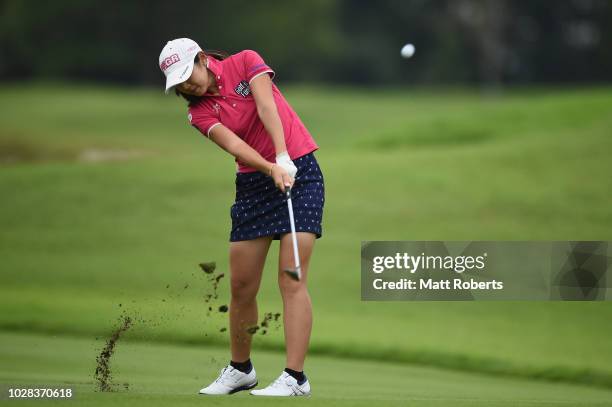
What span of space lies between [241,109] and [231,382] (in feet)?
4.51

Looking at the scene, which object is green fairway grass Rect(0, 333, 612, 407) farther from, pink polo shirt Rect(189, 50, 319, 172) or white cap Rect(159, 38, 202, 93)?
white cap Rect(159, 38, 202, 93)

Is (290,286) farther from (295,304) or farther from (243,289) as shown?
(243,289)

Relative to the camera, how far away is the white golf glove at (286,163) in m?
5.51

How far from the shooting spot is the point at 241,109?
568 cm

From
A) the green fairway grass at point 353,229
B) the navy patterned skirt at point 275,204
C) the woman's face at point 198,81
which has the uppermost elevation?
the green fairway grass at point 353,229

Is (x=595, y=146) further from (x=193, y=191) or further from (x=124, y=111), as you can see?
(x=124, y=111)

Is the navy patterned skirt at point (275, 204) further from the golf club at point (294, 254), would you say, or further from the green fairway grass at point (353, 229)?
the green fairway grass at point (353, 229)

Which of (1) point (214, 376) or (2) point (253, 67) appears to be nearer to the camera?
(2) point (253, 67)

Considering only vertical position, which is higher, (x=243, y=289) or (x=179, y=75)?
(x=179, y=75)

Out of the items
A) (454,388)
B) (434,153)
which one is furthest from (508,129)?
→ (454,388)

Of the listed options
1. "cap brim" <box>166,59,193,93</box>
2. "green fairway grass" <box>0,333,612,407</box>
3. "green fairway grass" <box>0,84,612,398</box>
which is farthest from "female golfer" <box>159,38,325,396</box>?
"green fairway grass" <box>0,84,612,398</box>

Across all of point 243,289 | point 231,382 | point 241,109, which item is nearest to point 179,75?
point 241,109

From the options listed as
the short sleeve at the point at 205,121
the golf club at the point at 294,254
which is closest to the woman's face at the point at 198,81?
the short sleeve at the point at 205,121

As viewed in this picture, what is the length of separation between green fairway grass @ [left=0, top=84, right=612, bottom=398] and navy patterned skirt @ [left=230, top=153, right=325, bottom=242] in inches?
38.0
